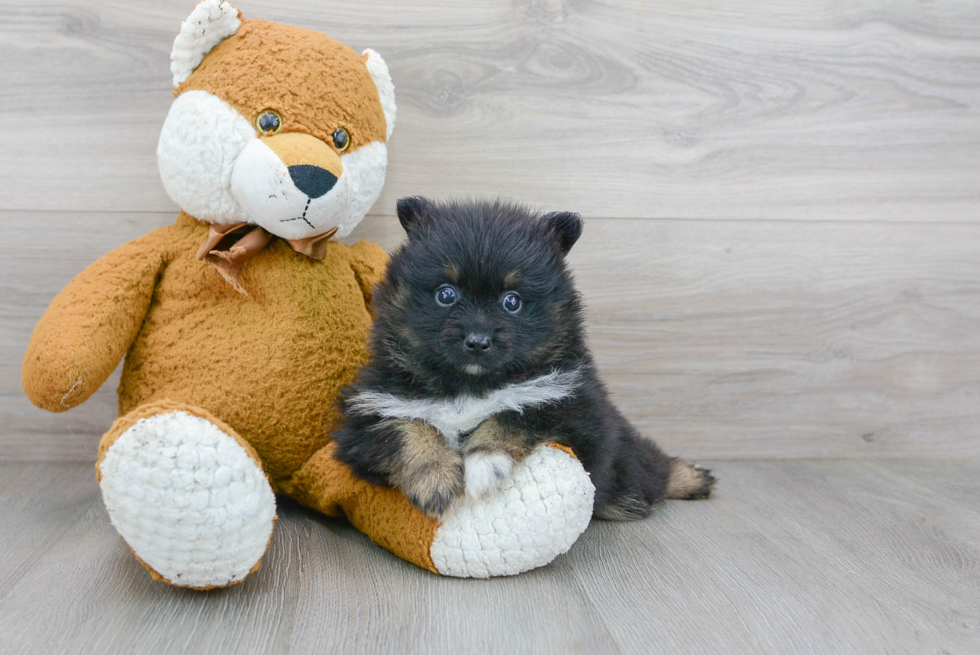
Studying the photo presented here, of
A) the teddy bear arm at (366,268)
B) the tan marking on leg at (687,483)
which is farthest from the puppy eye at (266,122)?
the tan marking on leg at (687,483)

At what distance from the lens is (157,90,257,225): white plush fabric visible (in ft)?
4.62

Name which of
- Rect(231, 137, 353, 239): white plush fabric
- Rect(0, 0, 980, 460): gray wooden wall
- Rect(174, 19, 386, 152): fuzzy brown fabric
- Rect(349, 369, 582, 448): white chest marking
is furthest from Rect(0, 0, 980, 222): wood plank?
Rect(349, 369, 582, 448): white chest marking

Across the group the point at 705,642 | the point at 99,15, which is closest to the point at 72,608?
the point at 705,642

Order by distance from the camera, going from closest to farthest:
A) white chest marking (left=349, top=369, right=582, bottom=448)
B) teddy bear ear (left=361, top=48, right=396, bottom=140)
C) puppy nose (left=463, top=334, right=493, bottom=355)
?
1. puppy nose (left=463, top=334, right=493, bottom=355)
2. white chest marking (left=349, top=369, right=582, bottom=448)
3. teddy bear ear (left=361, top=48, right=396, bottom=140)

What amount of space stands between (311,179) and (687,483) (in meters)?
1.15

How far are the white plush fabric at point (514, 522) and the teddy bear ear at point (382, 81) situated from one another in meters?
0.82

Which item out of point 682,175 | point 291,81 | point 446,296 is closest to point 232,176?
point 291,81

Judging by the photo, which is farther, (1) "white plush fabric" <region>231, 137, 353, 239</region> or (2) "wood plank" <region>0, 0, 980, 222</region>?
(2) "wood plank" <region>0, 0, 980, 222</region>

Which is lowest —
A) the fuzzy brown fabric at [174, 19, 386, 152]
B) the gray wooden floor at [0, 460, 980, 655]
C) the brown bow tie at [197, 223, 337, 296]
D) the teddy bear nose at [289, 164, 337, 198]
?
the gray wooden floor at [0, 460, 980, 655]

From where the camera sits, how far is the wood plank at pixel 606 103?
1.82 metres

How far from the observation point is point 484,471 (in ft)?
4.11

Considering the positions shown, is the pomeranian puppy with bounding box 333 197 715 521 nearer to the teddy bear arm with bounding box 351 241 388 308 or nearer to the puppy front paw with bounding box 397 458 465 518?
the puppy front paw with bounding box 397 458 465 518

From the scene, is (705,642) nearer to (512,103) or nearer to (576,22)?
(512,103)

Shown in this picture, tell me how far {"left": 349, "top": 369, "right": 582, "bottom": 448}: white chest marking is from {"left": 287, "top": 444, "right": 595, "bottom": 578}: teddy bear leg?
0.33 ft
